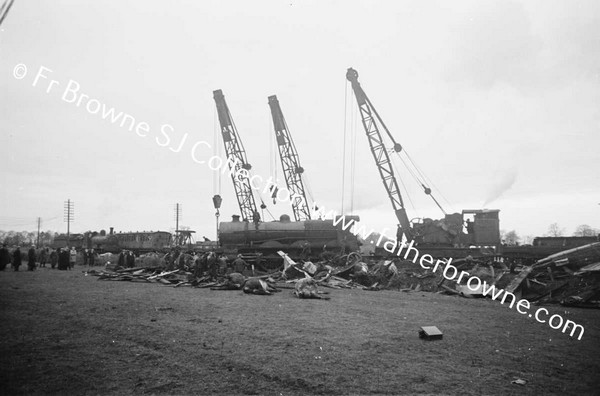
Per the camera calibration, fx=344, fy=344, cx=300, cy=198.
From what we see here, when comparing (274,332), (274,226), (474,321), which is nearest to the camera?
(274,332)

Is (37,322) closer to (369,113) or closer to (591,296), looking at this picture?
(591,296)

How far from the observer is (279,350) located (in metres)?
5.22

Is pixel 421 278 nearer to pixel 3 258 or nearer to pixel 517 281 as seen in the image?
pixel 517 281

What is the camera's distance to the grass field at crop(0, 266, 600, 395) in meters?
4.00

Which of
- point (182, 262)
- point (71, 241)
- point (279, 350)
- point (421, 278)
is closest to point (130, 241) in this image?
point (71, 241)

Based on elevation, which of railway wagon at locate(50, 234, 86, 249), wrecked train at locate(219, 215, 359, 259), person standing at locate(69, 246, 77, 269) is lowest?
A: person standing at locate(69, 246, 77, 269)

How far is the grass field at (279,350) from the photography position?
157 inches

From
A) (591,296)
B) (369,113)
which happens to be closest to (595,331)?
(591,296)

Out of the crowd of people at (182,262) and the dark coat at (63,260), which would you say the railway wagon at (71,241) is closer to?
the crowd of people at (182,262)

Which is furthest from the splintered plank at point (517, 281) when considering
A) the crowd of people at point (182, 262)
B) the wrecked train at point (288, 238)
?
the crowd of people at point (182, 262)

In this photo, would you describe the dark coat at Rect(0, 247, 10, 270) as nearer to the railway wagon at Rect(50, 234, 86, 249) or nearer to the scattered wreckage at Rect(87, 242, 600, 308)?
the scattered wreckage at Rect(87, 242, 600, 308)

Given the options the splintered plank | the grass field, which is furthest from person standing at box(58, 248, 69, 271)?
the splintered plank

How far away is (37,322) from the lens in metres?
6.52

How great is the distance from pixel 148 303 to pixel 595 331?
10334 millimetres
